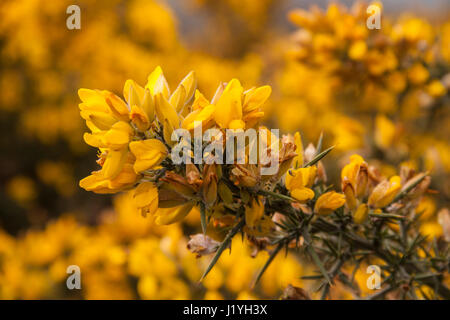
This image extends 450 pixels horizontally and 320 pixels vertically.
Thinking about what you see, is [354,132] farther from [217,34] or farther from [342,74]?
[217,34]

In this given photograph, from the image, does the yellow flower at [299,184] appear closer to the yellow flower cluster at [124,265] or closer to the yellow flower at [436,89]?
the yellow flower cluster at [124,265]

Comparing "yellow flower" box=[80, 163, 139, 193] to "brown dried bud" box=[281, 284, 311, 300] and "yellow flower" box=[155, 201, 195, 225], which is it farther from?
"brown dried bud" box=[281, 284, 311, 300]

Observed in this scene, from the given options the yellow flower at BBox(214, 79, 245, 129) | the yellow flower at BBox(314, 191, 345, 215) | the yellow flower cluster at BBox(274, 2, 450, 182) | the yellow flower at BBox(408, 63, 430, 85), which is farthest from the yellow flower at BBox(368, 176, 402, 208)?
the yellow flower at BBox(408, 63, 430, 85)

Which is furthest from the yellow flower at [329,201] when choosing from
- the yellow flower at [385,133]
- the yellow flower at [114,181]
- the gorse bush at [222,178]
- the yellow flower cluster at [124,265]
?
the yellow flower at [385,133]

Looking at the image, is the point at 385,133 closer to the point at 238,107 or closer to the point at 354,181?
the point at 354,181

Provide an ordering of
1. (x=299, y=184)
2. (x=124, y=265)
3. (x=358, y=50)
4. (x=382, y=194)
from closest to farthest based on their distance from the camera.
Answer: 1. (x=299, y=184)
2. (x=382, y=194)
3. (x=358, y=50)
4. (x=124, y=265)

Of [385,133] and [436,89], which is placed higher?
[436,89]

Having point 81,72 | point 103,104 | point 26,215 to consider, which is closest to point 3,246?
point 26,215

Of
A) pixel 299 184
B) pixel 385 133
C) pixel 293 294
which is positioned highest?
pixel 385 133

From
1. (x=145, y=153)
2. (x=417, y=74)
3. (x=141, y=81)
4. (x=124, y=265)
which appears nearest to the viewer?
(x=145, y=153)

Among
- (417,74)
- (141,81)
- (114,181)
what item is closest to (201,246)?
(114,181)
